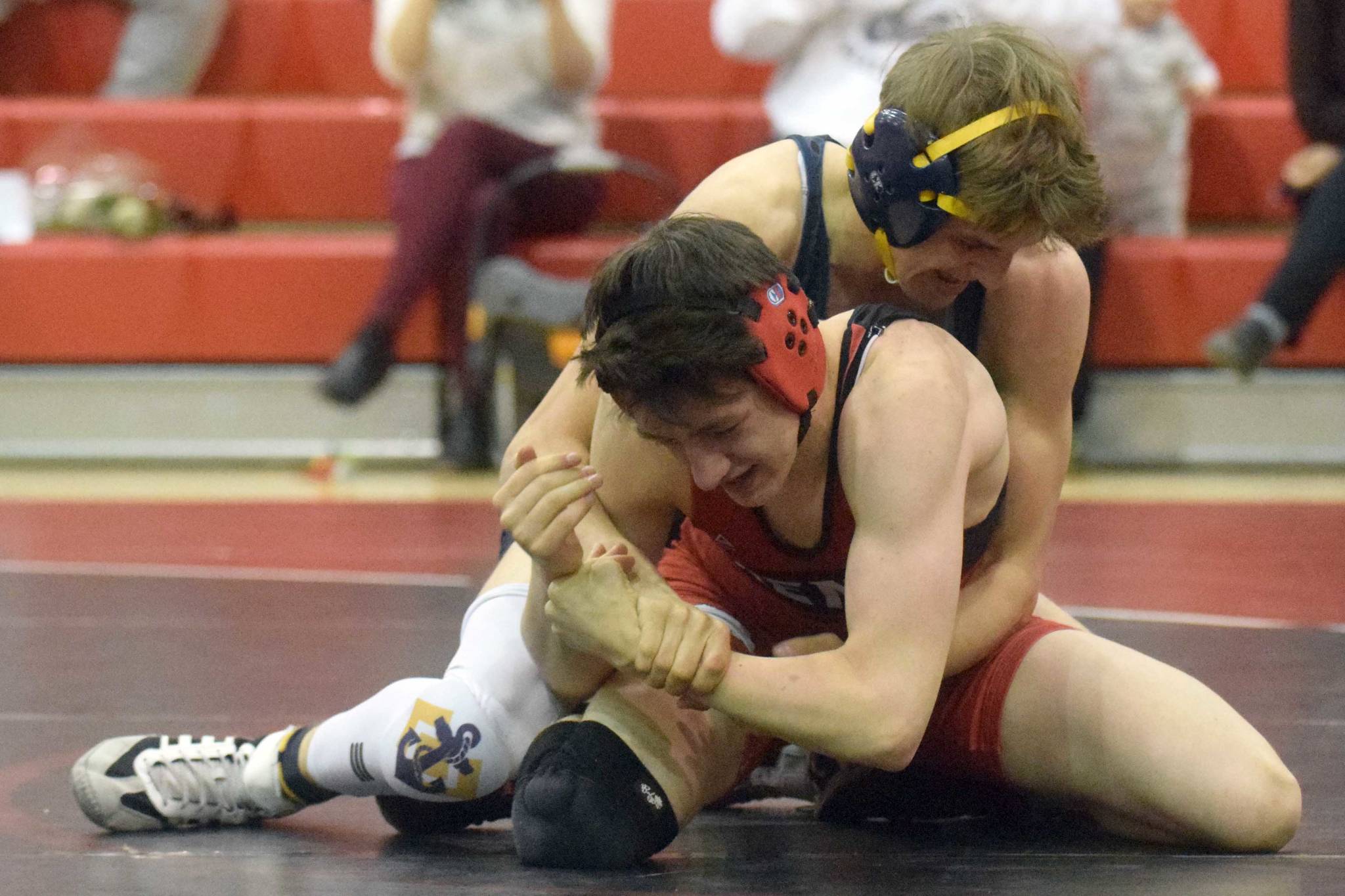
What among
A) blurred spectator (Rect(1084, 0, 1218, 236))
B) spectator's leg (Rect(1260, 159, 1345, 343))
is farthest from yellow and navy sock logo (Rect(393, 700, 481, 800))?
blurred spectator (Rect(1084, 0, 1218, 236))

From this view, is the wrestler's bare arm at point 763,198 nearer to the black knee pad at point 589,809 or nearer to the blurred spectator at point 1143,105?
the black knee pad at point 589,809

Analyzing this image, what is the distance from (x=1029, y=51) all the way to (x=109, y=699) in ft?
5.11

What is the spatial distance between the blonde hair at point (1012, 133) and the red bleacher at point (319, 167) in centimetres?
339

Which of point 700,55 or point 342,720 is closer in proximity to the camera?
point 342,720

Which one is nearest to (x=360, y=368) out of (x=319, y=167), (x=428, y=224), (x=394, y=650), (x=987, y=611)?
(x=428, y=224)

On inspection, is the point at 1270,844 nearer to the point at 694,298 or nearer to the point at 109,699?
the point at 694,298

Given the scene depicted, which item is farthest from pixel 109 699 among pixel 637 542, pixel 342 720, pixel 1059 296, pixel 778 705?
pixel 1059 296

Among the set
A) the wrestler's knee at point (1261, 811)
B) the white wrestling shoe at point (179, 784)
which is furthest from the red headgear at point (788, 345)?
the white wrestling shoe at point (179, 784)

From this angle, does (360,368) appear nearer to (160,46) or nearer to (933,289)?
(160,46)

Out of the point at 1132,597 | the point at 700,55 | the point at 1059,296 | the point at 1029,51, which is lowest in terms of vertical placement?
the point at 1132,597

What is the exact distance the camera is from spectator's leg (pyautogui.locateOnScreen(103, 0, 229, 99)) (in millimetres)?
5883

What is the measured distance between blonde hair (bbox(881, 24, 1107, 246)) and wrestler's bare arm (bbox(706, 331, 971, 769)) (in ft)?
0.60

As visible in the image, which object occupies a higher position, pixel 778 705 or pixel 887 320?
pixel 887 320

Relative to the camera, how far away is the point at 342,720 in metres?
2.13
